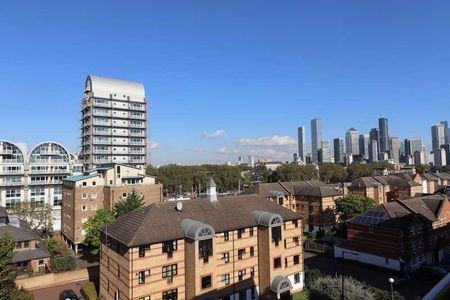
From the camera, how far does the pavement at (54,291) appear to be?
3975 cm

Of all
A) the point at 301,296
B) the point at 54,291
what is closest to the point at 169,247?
the point at 301,296

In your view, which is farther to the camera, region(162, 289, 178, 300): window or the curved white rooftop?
the curved white rooftop

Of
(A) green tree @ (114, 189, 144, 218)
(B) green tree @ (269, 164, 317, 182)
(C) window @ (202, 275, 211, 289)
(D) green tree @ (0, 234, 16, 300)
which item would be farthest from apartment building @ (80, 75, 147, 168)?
(C) window @ (202, 275, 211, 289)

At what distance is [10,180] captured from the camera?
77375 mm

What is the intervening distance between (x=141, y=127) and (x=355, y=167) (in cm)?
12047

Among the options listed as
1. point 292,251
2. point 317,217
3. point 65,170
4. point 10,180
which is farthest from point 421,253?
point 10,180

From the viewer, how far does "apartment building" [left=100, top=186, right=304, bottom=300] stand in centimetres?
3159

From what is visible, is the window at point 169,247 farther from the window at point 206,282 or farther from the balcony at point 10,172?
the balcony at point 10,172

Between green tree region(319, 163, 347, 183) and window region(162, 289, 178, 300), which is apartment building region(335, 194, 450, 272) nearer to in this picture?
window region(162, 289, 178, 300)

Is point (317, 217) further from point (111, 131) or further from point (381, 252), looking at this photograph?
point (111, 131)

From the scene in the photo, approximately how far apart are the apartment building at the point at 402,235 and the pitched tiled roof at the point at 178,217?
1594cm

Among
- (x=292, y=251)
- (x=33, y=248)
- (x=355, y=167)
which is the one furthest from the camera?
(x=355, y=167)

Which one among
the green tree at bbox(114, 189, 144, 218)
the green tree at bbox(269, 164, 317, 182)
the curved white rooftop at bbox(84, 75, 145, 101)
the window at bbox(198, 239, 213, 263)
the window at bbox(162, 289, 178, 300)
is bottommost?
the window at bbox(162, 289, 178, 300)

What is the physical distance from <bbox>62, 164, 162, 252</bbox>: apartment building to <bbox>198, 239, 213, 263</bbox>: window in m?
34.3
